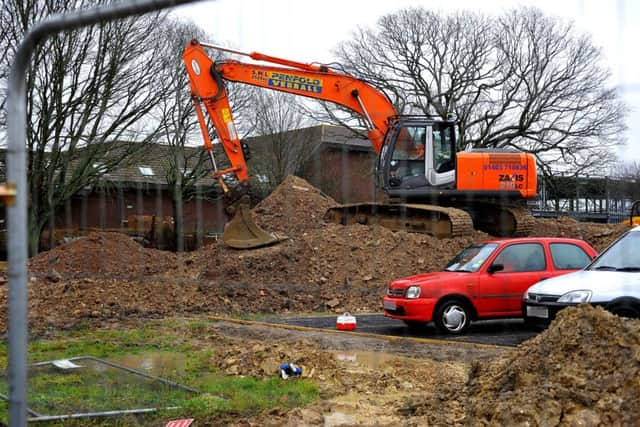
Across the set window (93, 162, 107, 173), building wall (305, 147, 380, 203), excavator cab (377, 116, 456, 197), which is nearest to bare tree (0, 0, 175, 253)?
window (93, 162, 107, 173)

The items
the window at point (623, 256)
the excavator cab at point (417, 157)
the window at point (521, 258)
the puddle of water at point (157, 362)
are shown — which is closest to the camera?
the puddle of water at point (157, 362)

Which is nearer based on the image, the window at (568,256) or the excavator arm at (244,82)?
the window at (568,256)

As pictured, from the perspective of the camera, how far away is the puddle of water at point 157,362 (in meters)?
8.04

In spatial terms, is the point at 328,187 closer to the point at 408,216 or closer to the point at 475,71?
the point at 475,71

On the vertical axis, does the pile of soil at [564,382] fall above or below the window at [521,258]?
below

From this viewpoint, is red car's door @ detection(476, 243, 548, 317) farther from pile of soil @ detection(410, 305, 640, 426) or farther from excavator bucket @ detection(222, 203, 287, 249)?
excavator bucket @ detection(222, 203, 287, 249)

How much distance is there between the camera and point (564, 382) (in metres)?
5.32

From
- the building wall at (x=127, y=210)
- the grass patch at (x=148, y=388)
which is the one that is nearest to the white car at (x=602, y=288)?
the grass patch at (x=148, y=388)

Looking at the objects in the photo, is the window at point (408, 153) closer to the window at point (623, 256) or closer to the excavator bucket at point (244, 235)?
the excavator bucket at point (244, 235)

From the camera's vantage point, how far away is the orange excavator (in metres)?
17.2

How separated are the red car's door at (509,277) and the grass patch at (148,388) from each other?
13.1 feet

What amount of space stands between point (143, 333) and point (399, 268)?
7.01 metres

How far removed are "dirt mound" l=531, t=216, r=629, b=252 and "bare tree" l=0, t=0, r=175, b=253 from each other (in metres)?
11.5

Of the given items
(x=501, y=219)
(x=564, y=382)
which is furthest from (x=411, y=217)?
(x=564, y=382)
